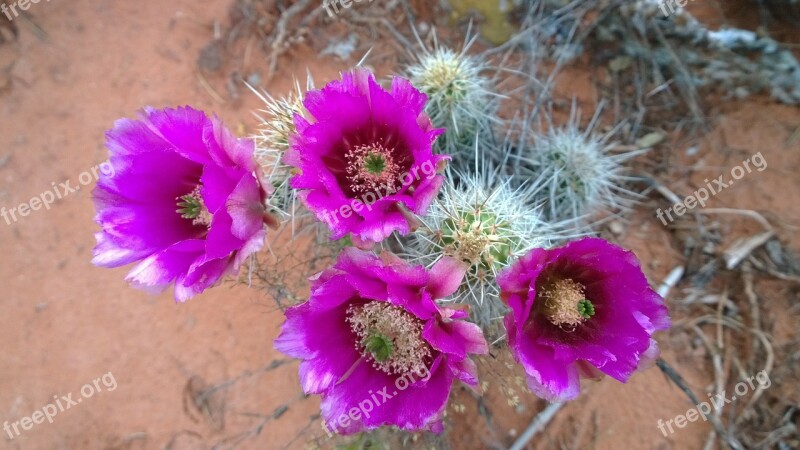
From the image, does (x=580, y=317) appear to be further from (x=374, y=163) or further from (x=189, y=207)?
(x=189, y=207)

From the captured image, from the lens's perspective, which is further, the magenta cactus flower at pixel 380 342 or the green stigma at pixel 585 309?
the green stigma at pixel 585 309

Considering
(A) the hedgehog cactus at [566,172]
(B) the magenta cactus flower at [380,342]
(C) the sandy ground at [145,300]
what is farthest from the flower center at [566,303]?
(C) the sandy ground at [145,300]

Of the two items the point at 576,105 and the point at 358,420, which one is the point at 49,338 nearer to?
the point at 358,420

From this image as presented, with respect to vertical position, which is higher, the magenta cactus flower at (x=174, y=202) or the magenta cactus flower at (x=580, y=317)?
the magenta cactus flower at (x=174, y=202)

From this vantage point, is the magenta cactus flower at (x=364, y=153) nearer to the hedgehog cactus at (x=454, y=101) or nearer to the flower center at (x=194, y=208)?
the flower center at (x=194, y=208)

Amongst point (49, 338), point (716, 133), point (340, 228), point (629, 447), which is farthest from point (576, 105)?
point (49, 338)

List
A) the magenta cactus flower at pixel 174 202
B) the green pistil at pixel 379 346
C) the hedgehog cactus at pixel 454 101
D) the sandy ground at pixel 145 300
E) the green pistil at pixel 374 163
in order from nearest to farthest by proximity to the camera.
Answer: the magenta cactus flower at pixel 174 202 → the green pistil at pixel 379 346 → the green pistil at pixel 374 163 → the hedgehog cactus at pixel 454 101 → the sandy ground at pixel 145 300

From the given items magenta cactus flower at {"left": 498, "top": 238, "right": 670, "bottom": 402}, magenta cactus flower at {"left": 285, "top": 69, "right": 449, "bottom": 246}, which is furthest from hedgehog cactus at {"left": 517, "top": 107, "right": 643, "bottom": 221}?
magenta cactus flower at {"left": 285, "top": 69, "right": 449, "bottom": 246}
